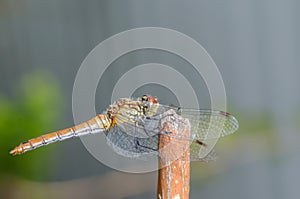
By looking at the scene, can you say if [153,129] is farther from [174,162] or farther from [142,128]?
[174,162]

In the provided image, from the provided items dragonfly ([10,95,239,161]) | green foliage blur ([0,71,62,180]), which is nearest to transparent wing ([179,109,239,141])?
dragonfly ([10,95,239,161])

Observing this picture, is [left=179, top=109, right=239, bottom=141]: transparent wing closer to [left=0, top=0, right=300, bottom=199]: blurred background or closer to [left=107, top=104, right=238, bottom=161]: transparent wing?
[left=107, top=104, right=238, bottom=161]: transparent wing

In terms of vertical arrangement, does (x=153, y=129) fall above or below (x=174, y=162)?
above

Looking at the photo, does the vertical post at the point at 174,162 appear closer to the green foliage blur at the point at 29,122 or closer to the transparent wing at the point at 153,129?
the transparent wing at the point at 153,129

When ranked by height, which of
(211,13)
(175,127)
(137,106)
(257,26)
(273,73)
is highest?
(211,13)

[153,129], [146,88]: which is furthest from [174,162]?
[146,88]

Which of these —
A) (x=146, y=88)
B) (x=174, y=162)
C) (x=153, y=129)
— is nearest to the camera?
(x=174, y=162)

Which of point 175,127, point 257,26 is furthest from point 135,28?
point 175,127

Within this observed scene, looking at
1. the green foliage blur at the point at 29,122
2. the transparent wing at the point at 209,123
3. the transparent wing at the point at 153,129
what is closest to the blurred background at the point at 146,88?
the green foliage blur at the point at 29,122

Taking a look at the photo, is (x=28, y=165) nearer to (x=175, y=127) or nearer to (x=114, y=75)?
(x=175, y=127)
